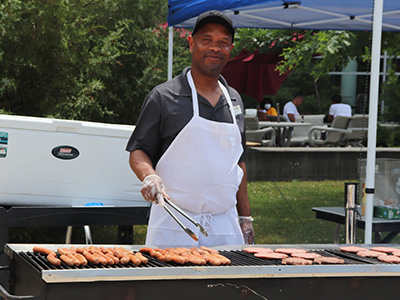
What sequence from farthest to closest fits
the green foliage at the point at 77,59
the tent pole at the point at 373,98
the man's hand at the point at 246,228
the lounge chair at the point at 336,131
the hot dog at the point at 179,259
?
the lounge chair at the point at 336,131, the green foliage at the point at 77,59, the tent pole at the point at 373,98, the man's hand at the point at 246,228, the hot dog at the point at 179,259

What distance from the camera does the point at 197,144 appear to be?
3082 mm

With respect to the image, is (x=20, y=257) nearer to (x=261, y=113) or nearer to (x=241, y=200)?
(x=241, y=200)

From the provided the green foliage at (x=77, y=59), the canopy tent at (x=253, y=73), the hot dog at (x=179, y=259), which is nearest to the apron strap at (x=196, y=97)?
the hot dog at (x=179, y=259)

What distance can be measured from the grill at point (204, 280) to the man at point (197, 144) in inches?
16.4

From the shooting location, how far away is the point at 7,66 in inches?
253

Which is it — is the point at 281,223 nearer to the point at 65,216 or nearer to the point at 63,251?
the point at 65,216

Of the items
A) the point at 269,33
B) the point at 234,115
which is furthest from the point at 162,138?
the point at 269,33

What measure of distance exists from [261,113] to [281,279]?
12.2 m

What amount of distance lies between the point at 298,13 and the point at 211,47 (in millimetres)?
4317

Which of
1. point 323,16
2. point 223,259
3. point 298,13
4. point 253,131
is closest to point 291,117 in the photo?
point 253,131

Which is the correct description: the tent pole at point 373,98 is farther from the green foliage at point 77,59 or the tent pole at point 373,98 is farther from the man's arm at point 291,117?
the man's arm at point 291,117

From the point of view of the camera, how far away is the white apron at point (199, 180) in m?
3.07

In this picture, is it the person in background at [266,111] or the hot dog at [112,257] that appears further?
the person in background at [266,111]

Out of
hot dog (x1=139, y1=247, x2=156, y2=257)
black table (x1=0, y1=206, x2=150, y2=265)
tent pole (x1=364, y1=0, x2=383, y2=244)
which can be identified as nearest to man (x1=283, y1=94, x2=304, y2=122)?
tent pole (x1=364, y1=0, x2=383, y2=244)
